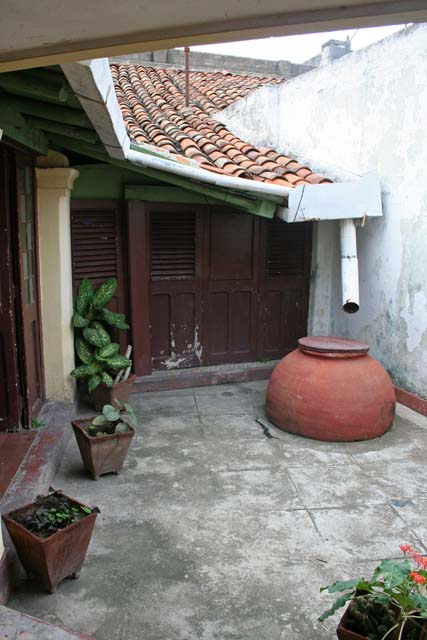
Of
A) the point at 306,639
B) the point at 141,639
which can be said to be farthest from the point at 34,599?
the point at 306,639

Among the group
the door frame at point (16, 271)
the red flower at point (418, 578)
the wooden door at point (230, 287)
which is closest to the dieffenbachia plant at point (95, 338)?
the door frame at point (16, 271)

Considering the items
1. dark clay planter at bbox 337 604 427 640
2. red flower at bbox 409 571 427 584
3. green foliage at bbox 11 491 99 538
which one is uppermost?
red flower at bbox 409 571 427 584

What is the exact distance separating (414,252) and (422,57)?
1.99 metres

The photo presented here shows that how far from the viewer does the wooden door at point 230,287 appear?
22.4 feet

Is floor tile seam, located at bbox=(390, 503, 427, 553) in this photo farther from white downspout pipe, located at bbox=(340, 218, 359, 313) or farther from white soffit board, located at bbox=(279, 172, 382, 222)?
white soffit board, located at bbox=(279, 172, 382, 222)

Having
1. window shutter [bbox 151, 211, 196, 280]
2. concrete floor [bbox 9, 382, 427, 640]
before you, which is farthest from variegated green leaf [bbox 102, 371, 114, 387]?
window shutter [bbox 151, 211, 196, 280]

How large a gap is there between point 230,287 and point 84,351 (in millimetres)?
2242

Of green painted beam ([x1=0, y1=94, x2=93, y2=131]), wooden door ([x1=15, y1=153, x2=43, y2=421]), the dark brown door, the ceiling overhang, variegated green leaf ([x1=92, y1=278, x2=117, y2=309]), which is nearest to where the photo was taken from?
the ceiling overhang

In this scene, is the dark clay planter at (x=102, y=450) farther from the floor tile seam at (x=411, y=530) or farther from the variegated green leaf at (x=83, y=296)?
the floor tile seam at (x=411, y=530)

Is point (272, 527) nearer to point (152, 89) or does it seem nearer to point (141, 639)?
point (141, 639)

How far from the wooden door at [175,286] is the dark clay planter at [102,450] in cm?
251

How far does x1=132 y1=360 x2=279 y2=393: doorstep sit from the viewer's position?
6.57 meters

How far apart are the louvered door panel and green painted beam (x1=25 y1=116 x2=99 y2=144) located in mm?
1777

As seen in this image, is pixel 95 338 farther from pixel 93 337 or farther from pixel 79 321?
pixel 79 321
